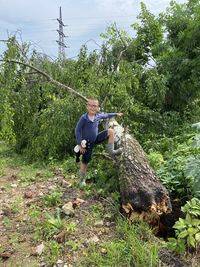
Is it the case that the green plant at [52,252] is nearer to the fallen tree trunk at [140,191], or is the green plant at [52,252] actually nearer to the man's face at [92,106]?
the fallen tree trunk at [140,191]

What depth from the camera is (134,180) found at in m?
3.71

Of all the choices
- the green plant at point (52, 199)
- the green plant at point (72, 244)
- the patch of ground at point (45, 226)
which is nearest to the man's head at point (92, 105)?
the patch of ground at point (45, 226)

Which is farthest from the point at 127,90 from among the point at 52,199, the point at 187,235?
the point at 187,235

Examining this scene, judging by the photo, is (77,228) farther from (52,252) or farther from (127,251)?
(127,251)

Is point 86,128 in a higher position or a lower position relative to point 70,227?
higher

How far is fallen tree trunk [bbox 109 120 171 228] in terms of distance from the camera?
345 cm

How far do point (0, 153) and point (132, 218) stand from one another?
13.0 ft

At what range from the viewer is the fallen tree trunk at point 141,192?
345cm

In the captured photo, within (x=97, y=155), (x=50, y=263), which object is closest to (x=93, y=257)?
(x=50, y=263)

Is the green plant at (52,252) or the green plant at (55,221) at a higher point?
the green plant at (55,221)

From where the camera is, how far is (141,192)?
11.7 ft

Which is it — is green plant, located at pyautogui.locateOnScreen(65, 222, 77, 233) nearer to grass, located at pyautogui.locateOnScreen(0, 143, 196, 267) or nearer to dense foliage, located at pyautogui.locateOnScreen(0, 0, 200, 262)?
grass, located at pyautogui.locateOnScreen(0, 143, 196, 267)

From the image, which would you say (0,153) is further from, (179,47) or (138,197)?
(179,47)

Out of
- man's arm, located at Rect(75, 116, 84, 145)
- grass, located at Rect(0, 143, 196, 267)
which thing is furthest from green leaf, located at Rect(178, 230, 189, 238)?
man's arm, located at Rect(75, 116, 84, 145)
